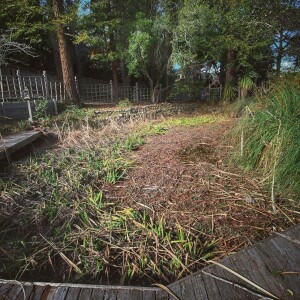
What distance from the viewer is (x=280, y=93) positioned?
2357mm

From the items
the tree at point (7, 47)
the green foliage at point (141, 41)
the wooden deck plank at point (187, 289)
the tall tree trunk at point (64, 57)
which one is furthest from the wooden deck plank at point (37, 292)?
the green foliage at point (141, 41)

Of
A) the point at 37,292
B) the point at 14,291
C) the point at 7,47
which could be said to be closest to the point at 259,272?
the point at 37,292

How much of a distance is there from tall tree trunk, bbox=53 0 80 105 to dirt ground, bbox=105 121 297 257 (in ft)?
19.9

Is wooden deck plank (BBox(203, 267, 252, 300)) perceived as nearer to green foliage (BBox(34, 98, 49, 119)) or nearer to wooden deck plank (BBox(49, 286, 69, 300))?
wooden deck plank (BBox(49, 286, 69, 300))

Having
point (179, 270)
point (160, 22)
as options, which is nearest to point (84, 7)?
point (160, 22)

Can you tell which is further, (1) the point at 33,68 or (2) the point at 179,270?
(1) the point at 33,68

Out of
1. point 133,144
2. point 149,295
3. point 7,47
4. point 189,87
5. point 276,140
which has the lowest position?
point 149,295

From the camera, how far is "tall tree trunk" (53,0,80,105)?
283 inches

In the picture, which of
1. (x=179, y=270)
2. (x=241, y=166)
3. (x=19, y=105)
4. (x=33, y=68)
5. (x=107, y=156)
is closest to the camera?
(x=179, y=270)

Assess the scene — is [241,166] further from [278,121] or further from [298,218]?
[298,218]

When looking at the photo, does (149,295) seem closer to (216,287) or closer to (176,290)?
(176,290)

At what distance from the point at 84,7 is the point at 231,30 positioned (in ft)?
19.5

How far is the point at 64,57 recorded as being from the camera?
7.45 meters

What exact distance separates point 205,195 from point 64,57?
7478 mm
